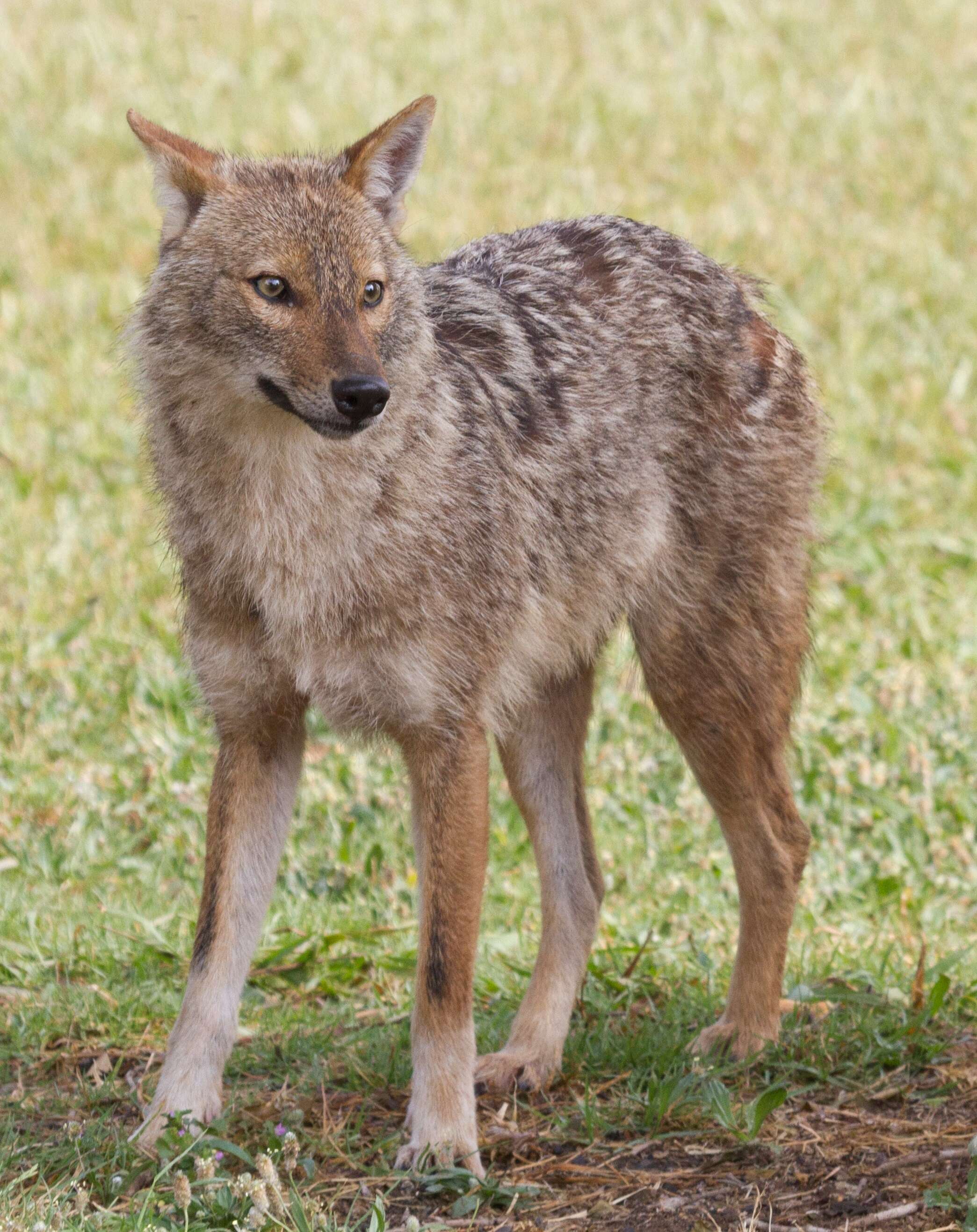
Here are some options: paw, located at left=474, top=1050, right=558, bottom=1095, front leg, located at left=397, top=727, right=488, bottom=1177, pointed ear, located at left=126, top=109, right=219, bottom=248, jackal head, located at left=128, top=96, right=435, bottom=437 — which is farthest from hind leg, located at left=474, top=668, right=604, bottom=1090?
pointed ear, located at left=126, top=109, right=219, bottom=248

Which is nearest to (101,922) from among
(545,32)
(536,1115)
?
(536,1115)

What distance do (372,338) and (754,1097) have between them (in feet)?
7.94

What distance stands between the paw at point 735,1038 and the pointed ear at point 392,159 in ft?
8.59

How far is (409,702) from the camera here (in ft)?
14.4

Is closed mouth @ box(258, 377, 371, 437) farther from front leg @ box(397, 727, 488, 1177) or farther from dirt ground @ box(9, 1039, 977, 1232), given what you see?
dirt ground @ box(9, 1039, 977, 1232)

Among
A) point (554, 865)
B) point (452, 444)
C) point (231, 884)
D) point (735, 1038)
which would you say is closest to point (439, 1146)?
Answer: point (231, 884)

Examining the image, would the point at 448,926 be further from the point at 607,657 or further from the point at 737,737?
the point at 607,657

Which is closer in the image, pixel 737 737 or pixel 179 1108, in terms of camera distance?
pixel 179 1108

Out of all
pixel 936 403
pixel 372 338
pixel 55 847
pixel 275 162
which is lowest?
pixel 55 847

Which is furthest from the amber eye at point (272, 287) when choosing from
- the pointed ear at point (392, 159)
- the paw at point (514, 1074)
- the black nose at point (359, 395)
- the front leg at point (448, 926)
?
the paw at point (514, 1074)

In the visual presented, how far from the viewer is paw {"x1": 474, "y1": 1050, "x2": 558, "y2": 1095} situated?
4.93 m

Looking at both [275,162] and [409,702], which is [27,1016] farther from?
[275,162]

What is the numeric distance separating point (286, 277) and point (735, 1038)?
2.69 m

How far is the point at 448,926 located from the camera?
443cm
